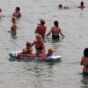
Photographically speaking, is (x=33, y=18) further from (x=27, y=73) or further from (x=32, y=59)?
(x=27, y=73)

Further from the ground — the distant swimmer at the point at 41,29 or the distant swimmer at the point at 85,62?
the distant swimmer at the point at 41,29

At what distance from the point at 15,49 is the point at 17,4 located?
2269cm

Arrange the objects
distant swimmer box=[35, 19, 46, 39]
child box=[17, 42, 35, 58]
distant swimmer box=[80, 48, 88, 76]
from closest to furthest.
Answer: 1. distant swimmer box=[80, 48, 88, 76]
2. child box=[17, 42, 35, 58]
3. distant swimmer box=[35, 19, 46, 39]

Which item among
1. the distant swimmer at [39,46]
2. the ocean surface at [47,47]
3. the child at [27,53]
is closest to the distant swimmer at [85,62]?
the ocean surface at [47,47]

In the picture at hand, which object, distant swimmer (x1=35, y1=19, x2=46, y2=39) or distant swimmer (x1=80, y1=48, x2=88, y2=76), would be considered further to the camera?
distant swimmer (x1=35, y1=19, x2=46, y2=39)

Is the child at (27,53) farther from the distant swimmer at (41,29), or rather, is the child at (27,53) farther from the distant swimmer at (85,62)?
the distant swimmer at (41,29)

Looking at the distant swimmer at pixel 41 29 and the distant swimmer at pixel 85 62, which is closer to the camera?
the distant swimmer at pixel 85 62

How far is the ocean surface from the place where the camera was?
1959 cm

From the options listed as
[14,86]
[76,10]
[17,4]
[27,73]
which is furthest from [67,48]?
[17,4]

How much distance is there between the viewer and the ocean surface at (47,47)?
64.3ft

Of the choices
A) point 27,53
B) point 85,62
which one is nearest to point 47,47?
point 27,53

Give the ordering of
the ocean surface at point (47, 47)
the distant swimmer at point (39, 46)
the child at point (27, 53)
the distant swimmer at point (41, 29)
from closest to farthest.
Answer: the ocean surface at point (47, 47)
the child at point (27, 53)
the distant swimmer at point (39, 46)
the distant swimmer at point (41, 29)

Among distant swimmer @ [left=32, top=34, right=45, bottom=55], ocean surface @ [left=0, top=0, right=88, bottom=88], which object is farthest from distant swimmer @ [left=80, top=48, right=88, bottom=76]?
distant swimmer @ [left=32, top=34, right=45, bottom=55]

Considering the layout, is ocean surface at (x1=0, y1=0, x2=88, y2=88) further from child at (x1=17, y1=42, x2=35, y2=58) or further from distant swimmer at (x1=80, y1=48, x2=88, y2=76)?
child at (x1=17, y1=42, x2=35, y2=58)
